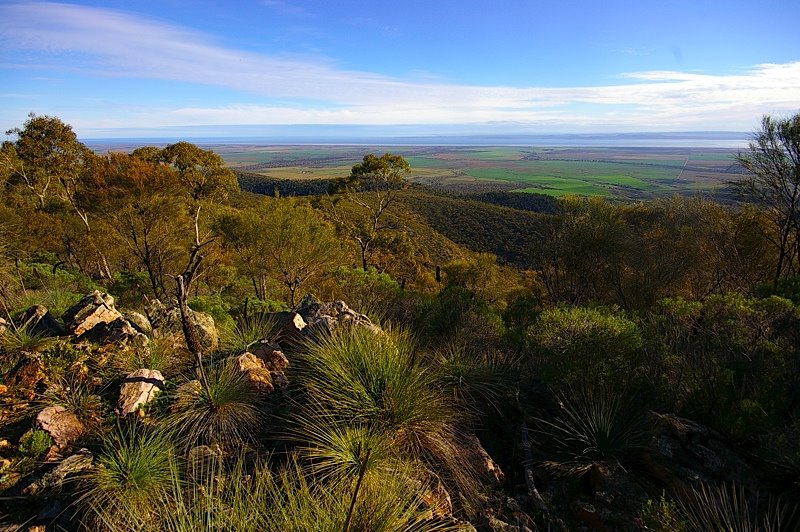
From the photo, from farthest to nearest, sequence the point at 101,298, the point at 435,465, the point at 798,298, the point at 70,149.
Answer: the point at 70,149 → the point at 798,298 → the point at 101,298 → the point at 435,465

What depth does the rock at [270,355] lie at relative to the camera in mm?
5930

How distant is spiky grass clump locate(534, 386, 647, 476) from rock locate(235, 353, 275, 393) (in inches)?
134

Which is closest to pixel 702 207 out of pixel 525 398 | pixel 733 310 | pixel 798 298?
pixel 798 298

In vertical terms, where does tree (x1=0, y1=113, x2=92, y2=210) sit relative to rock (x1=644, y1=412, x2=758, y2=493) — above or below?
above

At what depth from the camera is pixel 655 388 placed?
6.19 metres

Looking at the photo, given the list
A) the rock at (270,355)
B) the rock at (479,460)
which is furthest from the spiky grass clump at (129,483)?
the rock at (479,460)

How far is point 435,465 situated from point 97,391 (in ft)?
13.2

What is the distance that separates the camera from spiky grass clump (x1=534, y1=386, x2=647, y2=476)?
4727 mm

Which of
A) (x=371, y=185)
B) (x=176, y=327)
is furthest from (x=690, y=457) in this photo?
(x=371, y=185)

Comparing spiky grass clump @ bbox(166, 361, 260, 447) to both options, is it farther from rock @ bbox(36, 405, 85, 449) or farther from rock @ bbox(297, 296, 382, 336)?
rock @ bbox(297, 296, 382, 336)

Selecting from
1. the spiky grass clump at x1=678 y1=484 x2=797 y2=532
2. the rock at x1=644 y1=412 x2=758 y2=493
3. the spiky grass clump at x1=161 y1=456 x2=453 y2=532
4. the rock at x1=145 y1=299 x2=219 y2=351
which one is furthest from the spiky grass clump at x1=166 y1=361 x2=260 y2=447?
the rock at x1=644 y1=412 x2=758 y2=493

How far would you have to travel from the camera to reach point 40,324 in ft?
20.2

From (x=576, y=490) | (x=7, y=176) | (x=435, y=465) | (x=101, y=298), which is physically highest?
(x=7, y=176)

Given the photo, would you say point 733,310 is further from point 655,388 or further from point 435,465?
point 435,465
